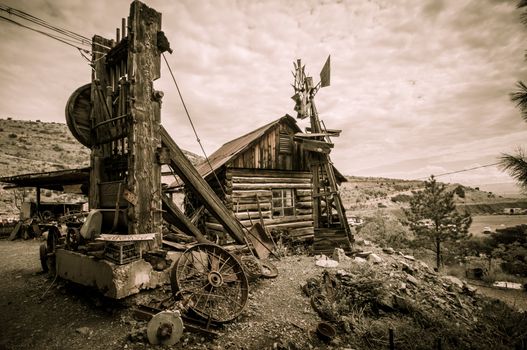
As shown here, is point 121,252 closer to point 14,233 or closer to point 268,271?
point 268,271

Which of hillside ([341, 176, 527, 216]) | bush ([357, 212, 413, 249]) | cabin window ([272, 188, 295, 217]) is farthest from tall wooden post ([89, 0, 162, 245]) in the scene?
hillside ([341, 176, 527, 216])

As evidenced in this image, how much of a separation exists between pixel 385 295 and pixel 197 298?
4.55 meters

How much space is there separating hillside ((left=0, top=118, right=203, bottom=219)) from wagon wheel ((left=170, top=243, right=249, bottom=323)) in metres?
24.0

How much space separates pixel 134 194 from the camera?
445 cm

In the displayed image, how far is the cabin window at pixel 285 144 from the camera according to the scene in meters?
12.0

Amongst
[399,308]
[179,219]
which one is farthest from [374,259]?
[179,219]

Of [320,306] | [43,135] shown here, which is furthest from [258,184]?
[43,135]

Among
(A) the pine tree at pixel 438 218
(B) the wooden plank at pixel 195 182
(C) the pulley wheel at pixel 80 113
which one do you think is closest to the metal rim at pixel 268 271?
(B) the wooden plank at pixel 195 182

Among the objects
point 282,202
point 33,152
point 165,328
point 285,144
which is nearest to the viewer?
point 165,328

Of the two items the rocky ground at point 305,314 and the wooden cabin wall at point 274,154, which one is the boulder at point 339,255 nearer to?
the rocky ground at point 305,314

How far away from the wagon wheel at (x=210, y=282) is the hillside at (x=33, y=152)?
78.6ft

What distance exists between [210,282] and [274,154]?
26.4 ft

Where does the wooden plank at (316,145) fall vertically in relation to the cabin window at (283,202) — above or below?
above

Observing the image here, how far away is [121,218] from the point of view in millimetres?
4742
